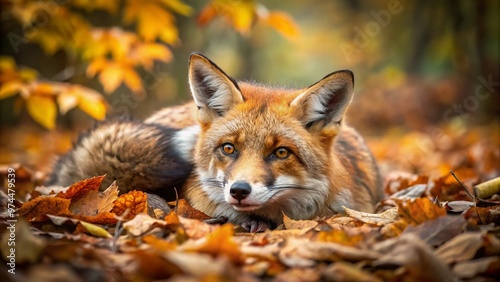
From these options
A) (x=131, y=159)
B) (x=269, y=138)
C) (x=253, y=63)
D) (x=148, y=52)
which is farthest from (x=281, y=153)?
(x=253, y=63)

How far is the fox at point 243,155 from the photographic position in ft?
11.9

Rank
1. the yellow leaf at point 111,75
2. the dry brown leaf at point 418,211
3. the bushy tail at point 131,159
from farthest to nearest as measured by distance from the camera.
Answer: the yellow leaf at point 111,75 → the bushy tail at point 131,159 → the dry brown leaf at point 418,211

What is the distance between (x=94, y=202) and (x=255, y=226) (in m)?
1.17

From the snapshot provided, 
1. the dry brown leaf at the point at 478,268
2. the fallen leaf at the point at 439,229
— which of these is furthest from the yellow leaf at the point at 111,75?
the dry brown leaf at the point at 478,268

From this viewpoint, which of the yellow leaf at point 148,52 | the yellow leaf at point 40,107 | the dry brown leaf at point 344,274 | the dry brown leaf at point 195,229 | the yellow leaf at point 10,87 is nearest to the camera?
the dry brown leaf at point 344,274

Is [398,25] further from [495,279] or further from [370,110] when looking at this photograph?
[495,279]

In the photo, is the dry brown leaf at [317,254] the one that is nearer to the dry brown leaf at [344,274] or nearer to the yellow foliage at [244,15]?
the dry brown leaf at [344,274]

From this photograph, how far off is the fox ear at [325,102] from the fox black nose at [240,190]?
2.89 ft

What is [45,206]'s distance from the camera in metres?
3.16

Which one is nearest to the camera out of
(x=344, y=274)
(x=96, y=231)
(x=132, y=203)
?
(x=344, y=274)

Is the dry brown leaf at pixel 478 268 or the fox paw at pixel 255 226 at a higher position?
the dry brown leaf at pixel 478 268

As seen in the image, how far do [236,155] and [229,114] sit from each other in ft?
1.41

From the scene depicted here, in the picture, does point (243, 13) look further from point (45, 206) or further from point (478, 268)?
point (478, 268)

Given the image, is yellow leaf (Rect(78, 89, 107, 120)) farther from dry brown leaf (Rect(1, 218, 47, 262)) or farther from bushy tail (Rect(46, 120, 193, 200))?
dry brown leaf (Rect(1, 218, 47, 262))
